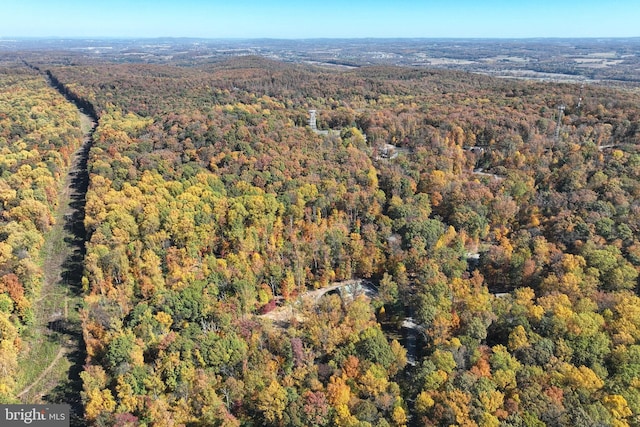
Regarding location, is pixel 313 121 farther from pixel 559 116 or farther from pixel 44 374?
pixel 44 374

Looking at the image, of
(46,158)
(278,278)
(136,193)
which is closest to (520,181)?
(278,278)

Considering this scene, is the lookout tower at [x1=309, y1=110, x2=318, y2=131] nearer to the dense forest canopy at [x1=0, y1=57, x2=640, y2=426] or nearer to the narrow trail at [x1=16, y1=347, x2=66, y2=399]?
the dense forest canopy at [x1=0, y1=57, x2=640, y2=426]

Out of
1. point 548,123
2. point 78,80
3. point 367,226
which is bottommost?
point 367,226

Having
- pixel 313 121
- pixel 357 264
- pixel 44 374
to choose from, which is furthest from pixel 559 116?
pixel 44 374

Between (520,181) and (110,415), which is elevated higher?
(520,181)

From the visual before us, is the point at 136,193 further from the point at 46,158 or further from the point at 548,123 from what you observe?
the point at 548,123

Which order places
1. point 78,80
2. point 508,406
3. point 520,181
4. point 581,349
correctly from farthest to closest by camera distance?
1. point 78,80
2. point 520,181
3. point 581,349
4. point 508,406

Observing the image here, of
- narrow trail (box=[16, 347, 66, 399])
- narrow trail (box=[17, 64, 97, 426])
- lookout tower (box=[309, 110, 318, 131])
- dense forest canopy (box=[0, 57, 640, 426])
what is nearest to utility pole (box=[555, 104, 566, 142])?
dense forest canopy (box=[0, 57, 640, 426])
